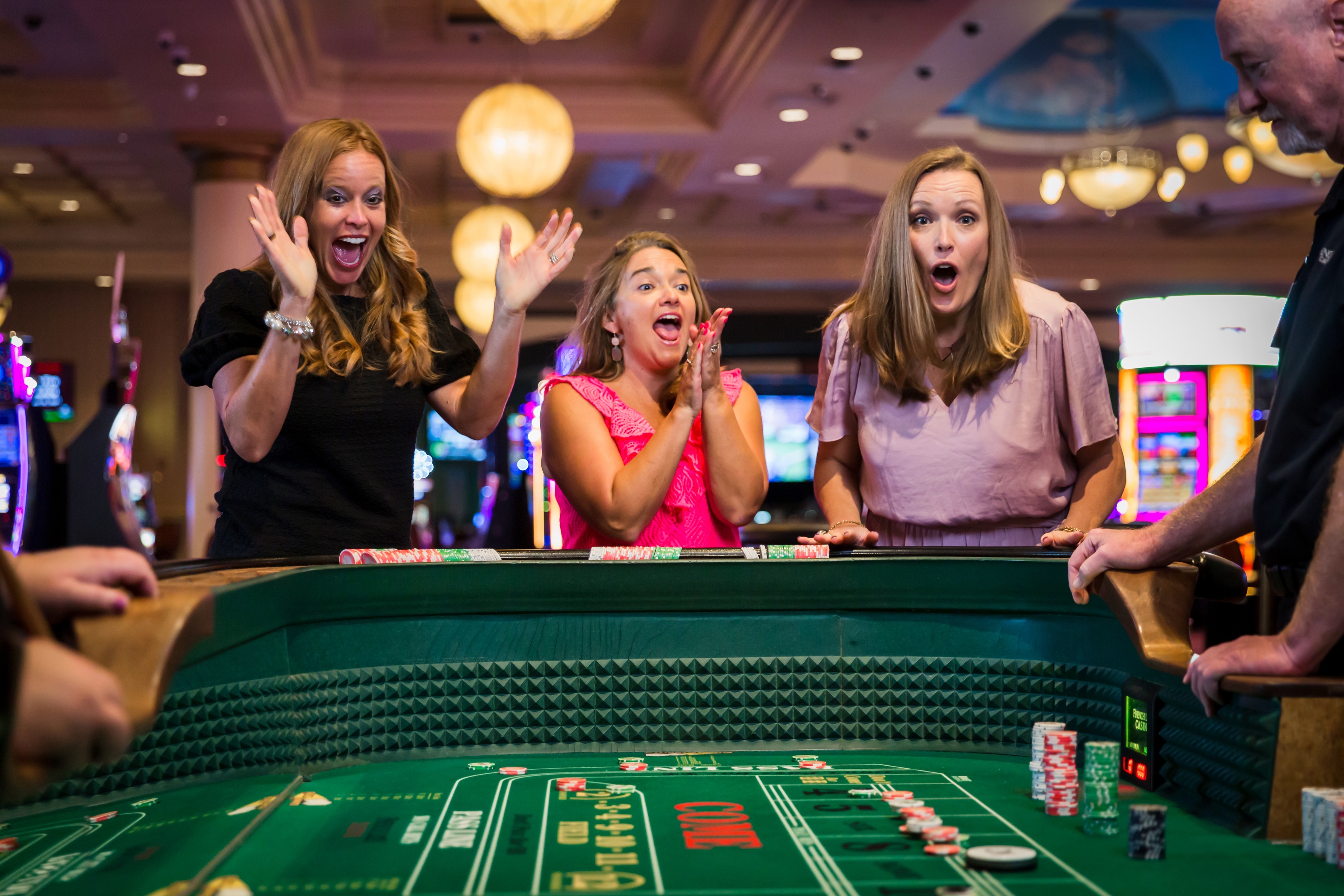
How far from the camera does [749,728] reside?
1838 mm

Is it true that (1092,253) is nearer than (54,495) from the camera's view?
No

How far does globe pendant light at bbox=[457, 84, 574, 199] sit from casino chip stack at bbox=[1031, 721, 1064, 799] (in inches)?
181

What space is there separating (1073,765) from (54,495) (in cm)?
579

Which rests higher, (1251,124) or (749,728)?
(1251,124)

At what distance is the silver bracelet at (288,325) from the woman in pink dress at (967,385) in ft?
3.09

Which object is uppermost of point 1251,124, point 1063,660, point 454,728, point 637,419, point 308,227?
point 1251,124

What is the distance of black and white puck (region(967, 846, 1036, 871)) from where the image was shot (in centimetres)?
118

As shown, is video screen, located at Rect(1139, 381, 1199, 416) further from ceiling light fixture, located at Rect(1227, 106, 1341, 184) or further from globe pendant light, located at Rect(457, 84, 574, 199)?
globe pendant light, located at Rect(457, 84, 574, 199)

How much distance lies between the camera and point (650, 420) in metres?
2.59

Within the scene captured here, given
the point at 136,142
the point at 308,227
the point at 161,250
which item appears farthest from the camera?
the point at 161,250

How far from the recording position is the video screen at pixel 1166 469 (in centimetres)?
545

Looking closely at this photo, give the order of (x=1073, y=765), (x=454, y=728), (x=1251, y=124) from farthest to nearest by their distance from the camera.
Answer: (x=1251, y=124)
(x=454, y=728)
(x=1073, y=765)

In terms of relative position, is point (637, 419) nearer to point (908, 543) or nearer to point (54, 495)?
point (908, 543)

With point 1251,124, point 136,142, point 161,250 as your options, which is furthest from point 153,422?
point 1251,124
